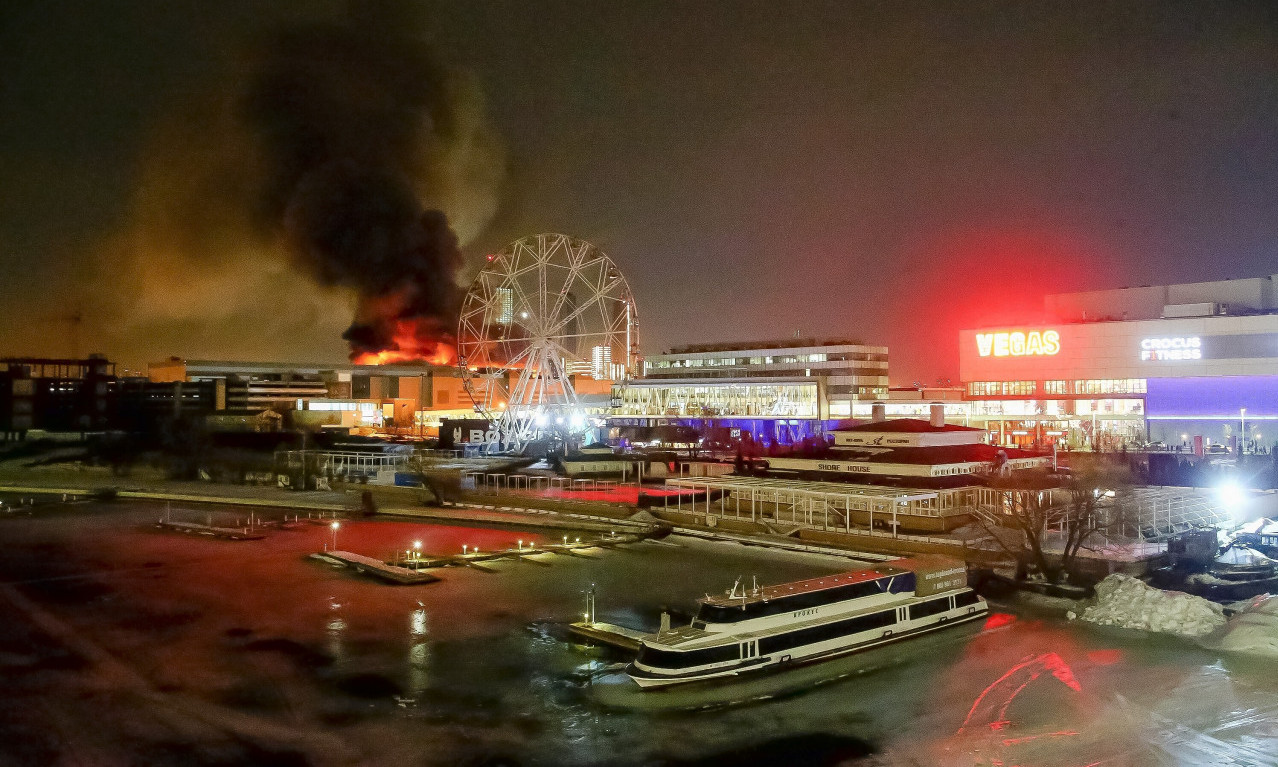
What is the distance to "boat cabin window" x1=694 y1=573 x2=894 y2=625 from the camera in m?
15.7

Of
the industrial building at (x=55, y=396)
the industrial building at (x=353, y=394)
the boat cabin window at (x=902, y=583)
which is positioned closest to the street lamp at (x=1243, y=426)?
the boat cabin window at (x=902, y=583)

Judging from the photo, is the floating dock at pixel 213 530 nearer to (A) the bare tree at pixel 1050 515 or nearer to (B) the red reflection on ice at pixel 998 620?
(B) the red reflection on ice at pixel 998 620

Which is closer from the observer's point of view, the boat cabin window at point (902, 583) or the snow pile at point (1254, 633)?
the snow pile at point (1254, 633)

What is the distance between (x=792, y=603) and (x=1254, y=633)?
903 cm

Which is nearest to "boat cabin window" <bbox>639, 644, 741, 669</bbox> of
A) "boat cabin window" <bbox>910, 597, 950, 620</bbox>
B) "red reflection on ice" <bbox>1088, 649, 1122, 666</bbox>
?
"boat cabin window" <bbox>910, 597, 950, 620</bbox>

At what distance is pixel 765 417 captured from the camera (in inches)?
2726

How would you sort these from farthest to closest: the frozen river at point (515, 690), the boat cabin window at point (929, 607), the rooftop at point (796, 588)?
the boat cabin window at point (929, 607) → the rooftop at point (796, 588) → the frozen river at point (515, 690)

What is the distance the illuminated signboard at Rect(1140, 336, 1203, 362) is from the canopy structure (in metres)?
32.3

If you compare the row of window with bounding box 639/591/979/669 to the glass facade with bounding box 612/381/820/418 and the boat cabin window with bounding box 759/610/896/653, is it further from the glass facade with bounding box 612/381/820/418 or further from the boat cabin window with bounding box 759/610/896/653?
the glass facade with bounding box 612/381/820/418

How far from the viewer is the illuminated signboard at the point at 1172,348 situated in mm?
51250

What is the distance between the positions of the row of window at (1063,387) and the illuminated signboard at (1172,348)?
177cm

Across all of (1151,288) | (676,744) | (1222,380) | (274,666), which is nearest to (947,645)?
(676,744)

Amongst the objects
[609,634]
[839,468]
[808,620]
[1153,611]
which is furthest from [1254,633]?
[839,468]

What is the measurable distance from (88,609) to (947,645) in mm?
18940
